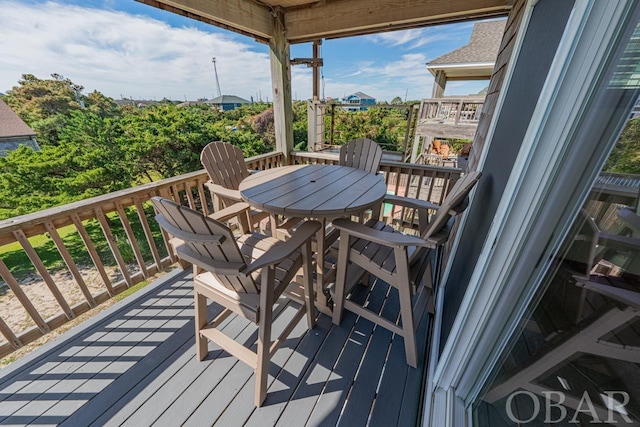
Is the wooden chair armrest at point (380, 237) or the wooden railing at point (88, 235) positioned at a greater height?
the wooden chair armrest at point (380, 237)

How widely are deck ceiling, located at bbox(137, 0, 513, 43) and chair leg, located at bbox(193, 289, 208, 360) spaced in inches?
94.3

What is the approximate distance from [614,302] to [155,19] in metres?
10.9

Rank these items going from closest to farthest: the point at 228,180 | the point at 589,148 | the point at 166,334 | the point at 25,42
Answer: the point at 589,148, the point at 166,334, the point at 228,180, the point at 25,42

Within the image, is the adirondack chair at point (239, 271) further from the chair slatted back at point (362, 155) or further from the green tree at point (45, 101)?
the green tree at point (45, 101)

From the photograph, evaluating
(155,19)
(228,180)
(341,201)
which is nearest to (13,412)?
(228,180)

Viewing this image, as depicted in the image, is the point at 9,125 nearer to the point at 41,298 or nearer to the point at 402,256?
the point at 41,298

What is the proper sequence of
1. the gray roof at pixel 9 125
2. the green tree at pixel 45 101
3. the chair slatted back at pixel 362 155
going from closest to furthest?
1. the chair slatted back at pixel 362 155
2. the gray roof at pixel 9 125
3. the green tree at pixel 45 101

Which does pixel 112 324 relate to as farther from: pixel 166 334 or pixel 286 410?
pixel 286 410

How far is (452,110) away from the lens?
7.36 metres

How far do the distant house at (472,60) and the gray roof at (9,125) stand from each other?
43.1ft

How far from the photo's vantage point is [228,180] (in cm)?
234

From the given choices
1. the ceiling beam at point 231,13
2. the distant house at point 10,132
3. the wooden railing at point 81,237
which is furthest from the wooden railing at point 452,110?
the distant house at point 10,132

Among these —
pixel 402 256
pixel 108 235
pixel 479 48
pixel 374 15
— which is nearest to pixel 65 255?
pixel 108 235

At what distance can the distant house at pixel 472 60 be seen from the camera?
776cm
